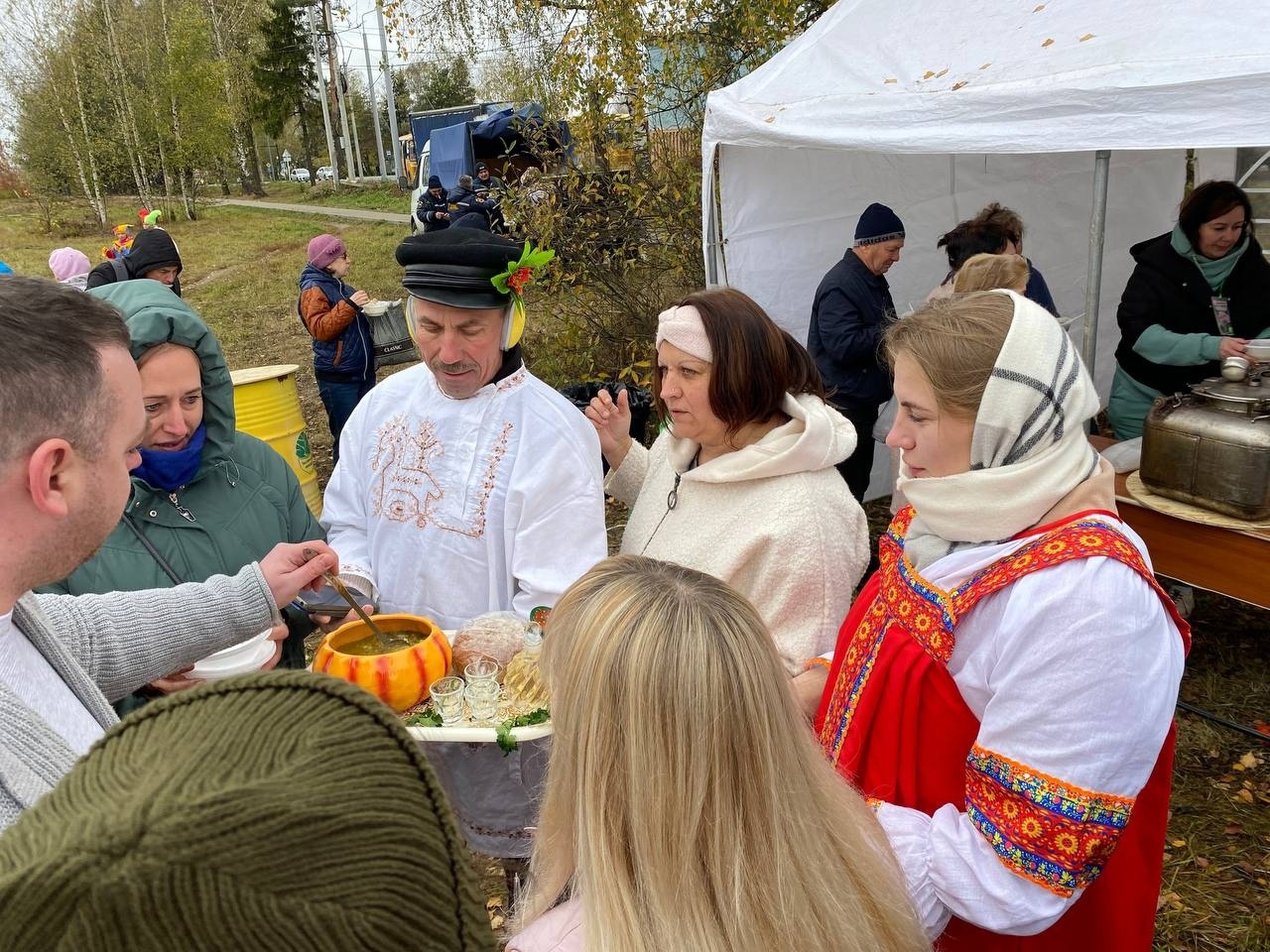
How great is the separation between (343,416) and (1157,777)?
638cm

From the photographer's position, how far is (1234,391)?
3.33 meters

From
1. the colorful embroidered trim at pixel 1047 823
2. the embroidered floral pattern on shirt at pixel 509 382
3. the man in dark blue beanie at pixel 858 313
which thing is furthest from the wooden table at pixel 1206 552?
the embroidered floral pattern on shirt at pixel 509 382

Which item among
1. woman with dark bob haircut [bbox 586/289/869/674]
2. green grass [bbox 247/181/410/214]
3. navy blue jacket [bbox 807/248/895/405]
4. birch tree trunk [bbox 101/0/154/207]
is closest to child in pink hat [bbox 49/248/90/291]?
navy blue jacket [bbox 807/248/895/405]

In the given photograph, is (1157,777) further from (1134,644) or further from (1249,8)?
(1249,8)

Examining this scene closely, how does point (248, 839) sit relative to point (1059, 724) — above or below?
above

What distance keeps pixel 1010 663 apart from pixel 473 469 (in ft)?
5.03

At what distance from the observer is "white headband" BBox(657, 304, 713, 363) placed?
2.44 meters

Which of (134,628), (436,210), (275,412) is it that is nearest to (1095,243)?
(134,628)

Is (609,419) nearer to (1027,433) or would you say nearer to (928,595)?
(928,595)

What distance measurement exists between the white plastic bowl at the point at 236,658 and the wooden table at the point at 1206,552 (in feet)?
10.9

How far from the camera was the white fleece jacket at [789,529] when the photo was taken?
7.55ft

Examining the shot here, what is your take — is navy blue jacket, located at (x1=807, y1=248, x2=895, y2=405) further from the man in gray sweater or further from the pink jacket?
the man in gray sweater

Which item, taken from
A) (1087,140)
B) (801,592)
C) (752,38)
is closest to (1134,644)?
(801,592)

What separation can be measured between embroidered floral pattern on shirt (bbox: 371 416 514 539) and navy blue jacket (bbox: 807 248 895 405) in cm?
312
